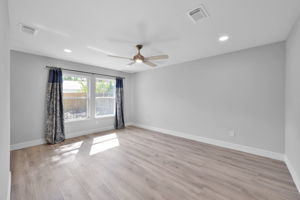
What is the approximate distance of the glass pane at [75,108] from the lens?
4110 mm

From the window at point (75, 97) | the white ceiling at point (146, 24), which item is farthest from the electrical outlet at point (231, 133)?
the window at point (75, 97)

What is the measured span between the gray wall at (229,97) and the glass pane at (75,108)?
8.95ft

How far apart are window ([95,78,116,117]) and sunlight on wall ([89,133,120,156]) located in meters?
1.19

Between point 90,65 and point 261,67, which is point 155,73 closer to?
point 90,65

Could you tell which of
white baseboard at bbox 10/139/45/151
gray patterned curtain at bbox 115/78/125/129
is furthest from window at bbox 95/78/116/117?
white baseboard at bbox 10/139/45/151

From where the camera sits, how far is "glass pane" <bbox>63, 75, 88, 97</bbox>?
13.3 feet

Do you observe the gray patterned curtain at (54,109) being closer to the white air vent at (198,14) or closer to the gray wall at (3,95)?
the gray wall at (3,95)

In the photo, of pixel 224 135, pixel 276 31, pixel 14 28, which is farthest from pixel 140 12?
pixel 224 135

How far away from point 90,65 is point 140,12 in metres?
3.41

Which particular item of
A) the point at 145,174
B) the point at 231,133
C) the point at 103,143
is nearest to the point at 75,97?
the point at 103,143

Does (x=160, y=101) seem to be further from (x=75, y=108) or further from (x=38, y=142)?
(x=38, y=142)

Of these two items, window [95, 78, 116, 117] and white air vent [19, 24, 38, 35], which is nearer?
white air vent [19, 24, 38, 35]

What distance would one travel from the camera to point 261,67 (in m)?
2.83

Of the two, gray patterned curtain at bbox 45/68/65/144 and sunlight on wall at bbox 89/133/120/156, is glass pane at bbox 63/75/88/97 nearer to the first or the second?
gray patterned curtain at bbox 45/68/65/144
